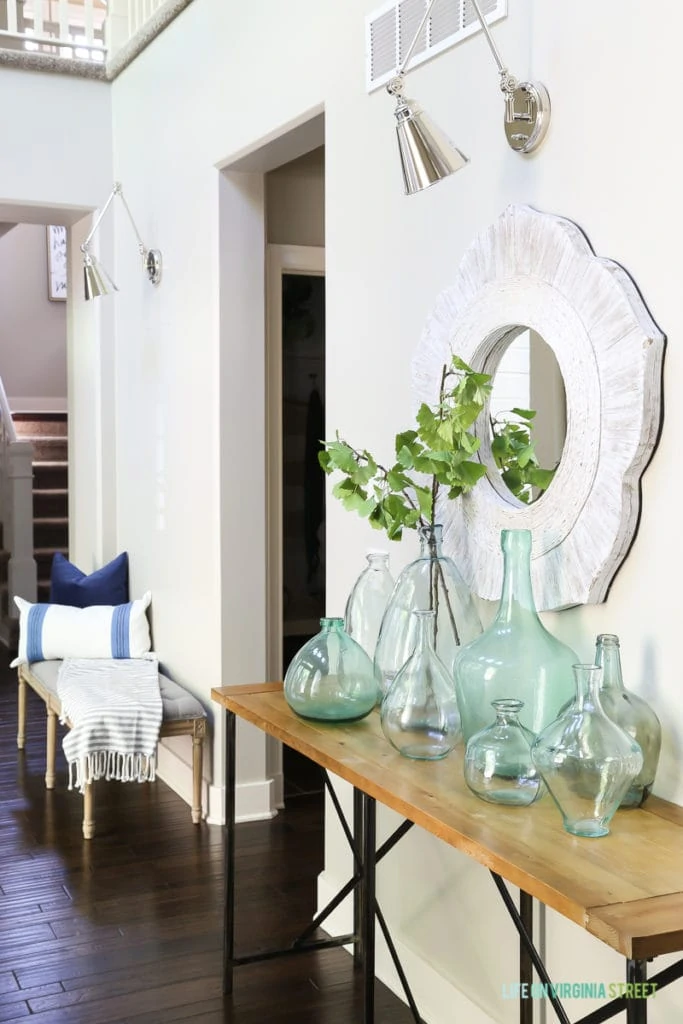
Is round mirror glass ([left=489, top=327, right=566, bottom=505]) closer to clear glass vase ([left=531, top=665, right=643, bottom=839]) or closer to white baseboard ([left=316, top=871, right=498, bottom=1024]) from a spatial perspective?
clear glass vase ([left=531, top=665, right=643, bottom=839])

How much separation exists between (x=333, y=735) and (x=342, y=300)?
1.30m

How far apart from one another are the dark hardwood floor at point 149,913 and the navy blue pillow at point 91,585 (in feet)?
2.55

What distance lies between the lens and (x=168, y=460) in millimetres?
4691

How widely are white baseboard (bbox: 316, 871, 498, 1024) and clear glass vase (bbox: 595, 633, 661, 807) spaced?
0.88 metres

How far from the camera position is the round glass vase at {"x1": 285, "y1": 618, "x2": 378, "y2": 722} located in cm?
244

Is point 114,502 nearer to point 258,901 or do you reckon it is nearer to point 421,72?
point 258,901

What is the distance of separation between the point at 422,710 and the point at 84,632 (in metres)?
2.93

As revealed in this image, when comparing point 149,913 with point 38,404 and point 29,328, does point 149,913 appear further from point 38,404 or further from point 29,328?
point 29,328

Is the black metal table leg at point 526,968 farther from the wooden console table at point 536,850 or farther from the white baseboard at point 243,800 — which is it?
the white baseboard at point 243,800

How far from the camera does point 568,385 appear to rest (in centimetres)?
221

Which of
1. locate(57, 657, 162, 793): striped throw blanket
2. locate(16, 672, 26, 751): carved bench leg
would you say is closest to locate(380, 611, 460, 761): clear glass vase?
locate(57, 657, 162, 793): striped throw blanket

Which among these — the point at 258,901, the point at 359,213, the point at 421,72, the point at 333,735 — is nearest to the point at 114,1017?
the point at 258,901

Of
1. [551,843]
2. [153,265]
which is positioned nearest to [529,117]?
[551,843]

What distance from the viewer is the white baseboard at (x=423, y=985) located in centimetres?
261
